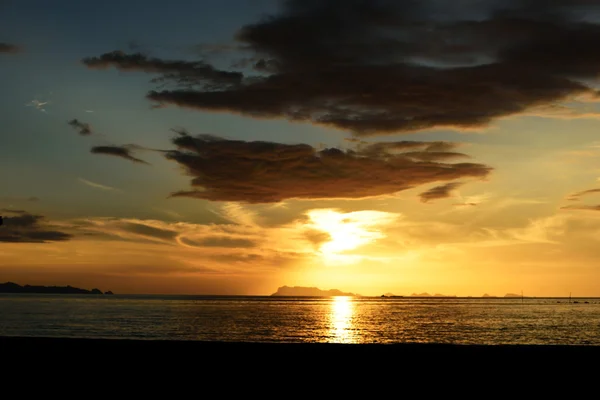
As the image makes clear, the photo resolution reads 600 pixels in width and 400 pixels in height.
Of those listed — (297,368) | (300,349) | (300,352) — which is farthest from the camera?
(300,349)

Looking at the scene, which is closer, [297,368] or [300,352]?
[297,368]

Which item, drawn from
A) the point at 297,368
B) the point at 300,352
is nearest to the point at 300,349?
the point at 300,352

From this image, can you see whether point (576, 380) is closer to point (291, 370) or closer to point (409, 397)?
point (409, 397)

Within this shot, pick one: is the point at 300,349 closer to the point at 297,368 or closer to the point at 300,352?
the point at 300,352

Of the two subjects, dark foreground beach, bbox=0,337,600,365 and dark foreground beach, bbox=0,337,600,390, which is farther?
dark foreground beach, bbox=0,337,600,365

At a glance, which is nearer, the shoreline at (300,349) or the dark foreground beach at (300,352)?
the dark foreground beach at (300,352)

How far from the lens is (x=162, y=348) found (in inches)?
854

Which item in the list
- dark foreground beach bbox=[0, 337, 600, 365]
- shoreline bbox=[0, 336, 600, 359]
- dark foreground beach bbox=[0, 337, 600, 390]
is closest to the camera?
dark foreground beach bbox=[0, 337, 600, 390]

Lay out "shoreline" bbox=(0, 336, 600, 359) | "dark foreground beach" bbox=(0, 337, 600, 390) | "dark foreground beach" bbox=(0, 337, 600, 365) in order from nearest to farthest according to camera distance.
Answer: "dark foreground beach" bbox=(0, 337, 600, 390) < "dark foreground beach" bbox=(0, 337, 600, 365) < "shoreline" bbox=(0, 336, 600, 359)

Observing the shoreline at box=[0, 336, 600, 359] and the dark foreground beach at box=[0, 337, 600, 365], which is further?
the shoreline at box=[0, 336, 600, 359]

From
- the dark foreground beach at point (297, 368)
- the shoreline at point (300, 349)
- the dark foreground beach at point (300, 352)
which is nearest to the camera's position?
the dark foreground beach at point (297, 368)

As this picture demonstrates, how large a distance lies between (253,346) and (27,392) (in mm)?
10267

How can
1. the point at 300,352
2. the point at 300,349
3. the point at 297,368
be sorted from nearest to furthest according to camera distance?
the point at 297,368 < the point at 300,352 < the point at 300,349

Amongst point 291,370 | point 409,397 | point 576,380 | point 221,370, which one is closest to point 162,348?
point 221,370
